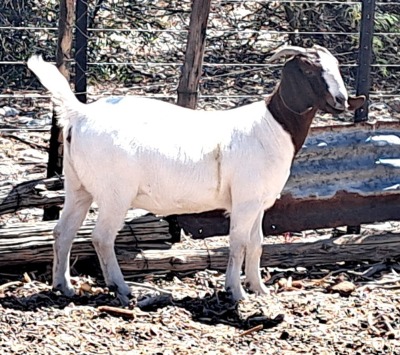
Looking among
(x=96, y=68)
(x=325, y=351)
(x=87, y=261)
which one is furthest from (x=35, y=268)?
(x=96, y=68)

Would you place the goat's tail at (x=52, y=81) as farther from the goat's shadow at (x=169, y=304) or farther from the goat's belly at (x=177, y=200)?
the goat's shadow at (x=169, y=304)

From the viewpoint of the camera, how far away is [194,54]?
805 centimetres

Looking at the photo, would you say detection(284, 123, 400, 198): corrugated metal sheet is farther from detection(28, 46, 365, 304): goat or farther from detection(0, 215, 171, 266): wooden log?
detection(28, 46, 365, 304): goat

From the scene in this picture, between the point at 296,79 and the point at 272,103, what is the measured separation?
0.24 m

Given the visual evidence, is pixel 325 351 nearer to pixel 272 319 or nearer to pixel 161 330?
pixel 272 319

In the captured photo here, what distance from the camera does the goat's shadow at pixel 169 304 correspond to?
6.48 metres

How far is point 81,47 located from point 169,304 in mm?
2452

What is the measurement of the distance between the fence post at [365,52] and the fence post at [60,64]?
2.38 metres

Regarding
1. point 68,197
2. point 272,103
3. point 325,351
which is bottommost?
point 325,351

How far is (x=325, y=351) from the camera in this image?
598cm

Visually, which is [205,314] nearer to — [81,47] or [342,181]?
[342,181]

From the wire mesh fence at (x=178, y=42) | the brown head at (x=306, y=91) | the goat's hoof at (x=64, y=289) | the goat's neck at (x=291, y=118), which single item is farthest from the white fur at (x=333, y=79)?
the wire mesh fence at (x=178, y=42)

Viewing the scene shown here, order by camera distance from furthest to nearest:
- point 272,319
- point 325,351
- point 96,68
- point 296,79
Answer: point 96,68 → point 296,79 → point 272,319 → point 325,351

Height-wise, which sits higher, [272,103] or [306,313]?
[272,103]
